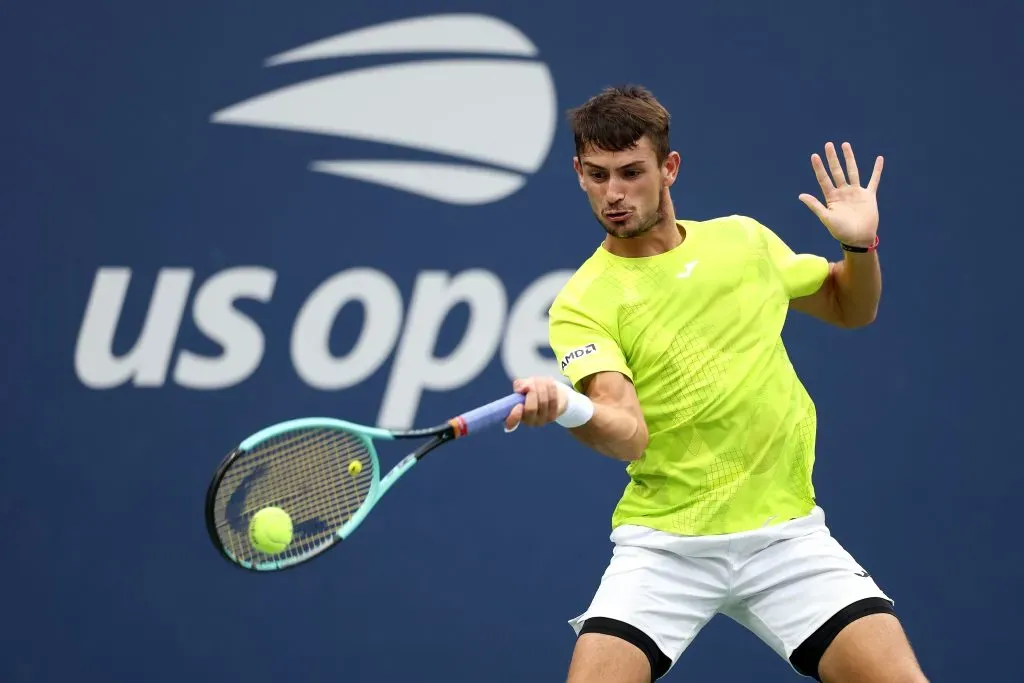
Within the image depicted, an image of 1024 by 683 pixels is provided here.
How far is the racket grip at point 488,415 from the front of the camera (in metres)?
3.24

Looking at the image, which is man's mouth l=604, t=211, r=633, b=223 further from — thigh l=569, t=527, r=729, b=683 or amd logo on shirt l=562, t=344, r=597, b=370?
thigh l=569, t=527, r=729, b=683

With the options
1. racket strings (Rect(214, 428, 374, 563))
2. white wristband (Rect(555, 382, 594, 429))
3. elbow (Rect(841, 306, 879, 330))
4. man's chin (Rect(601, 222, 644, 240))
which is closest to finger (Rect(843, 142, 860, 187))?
elbow (Rect(841, 306, 879, 330))

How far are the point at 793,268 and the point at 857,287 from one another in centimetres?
18

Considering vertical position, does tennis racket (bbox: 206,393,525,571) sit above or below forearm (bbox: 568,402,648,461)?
below

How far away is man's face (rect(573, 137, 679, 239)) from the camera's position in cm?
355

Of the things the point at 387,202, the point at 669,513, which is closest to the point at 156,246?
the point at 387,202

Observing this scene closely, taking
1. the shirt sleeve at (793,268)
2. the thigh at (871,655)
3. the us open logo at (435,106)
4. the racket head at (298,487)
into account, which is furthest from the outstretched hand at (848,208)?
the us open logo at (435,106)

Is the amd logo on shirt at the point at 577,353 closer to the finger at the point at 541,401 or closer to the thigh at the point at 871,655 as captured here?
the finger at the point at 541,401

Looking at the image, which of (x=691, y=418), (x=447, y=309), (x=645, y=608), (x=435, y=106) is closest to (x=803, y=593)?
(x=645, y=608)

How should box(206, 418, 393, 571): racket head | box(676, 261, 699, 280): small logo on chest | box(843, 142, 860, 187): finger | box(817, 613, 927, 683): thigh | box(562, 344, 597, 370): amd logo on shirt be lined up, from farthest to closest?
box(843, 142, 860, 187): finger → box(676, 261, 699, 280): small logo on chest → box(562, 344, 597, 370): amd logo on shirt → box(817, 613, 927, 683): thigh → box(206, 418, 393, 571): racket head

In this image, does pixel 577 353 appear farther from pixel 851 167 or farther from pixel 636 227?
pixel 851 167

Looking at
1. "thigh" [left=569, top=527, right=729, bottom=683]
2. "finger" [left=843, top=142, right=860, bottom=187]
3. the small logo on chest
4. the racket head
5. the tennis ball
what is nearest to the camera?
the racket head

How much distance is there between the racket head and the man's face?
811 mm

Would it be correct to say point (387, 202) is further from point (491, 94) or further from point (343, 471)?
point (343, 471)
